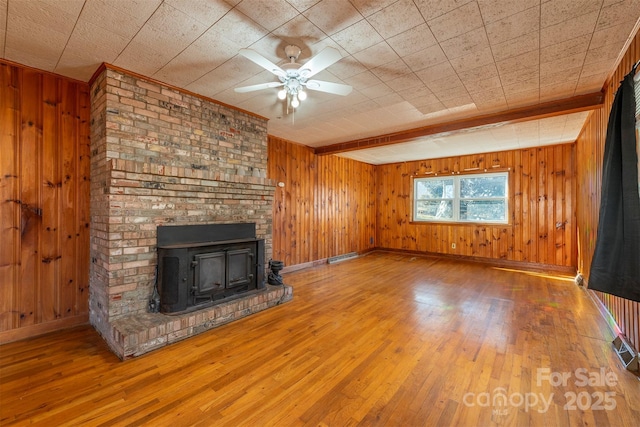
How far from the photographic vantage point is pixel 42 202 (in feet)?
8.86

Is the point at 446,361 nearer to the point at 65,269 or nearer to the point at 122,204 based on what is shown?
the point at 122,204

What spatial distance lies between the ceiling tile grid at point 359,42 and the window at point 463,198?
332 cm

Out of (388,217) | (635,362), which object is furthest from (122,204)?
(388,217)

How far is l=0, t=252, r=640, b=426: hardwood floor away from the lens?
167cm

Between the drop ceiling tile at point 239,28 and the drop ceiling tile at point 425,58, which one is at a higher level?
the drop ceiling tile at point 425,58

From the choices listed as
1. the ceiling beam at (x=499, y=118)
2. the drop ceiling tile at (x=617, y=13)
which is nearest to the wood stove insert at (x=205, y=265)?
the ceiling beam at (x=499, y=118)

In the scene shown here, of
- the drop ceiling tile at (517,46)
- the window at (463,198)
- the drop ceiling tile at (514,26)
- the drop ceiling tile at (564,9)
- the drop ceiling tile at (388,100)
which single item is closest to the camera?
the drop ceiling tile at (564,9)

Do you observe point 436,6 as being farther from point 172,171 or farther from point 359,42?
point 172,171

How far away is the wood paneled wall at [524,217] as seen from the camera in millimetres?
5488

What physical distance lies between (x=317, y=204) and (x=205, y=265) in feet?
11.6

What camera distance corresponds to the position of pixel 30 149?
2639mm

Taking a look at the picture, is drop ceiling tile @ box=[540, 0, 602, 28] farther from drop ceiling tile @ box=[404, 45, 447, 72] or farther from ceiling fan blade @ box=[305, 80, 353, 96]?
ceiling fan blade @ box=[305, 80, 353, 96]

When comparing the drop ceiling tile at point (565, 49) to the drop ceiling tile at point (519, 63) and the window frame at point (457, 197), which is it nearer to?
the drop ceiling tile at point (519, 63)

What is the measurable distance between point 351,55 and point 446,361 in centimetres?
272
